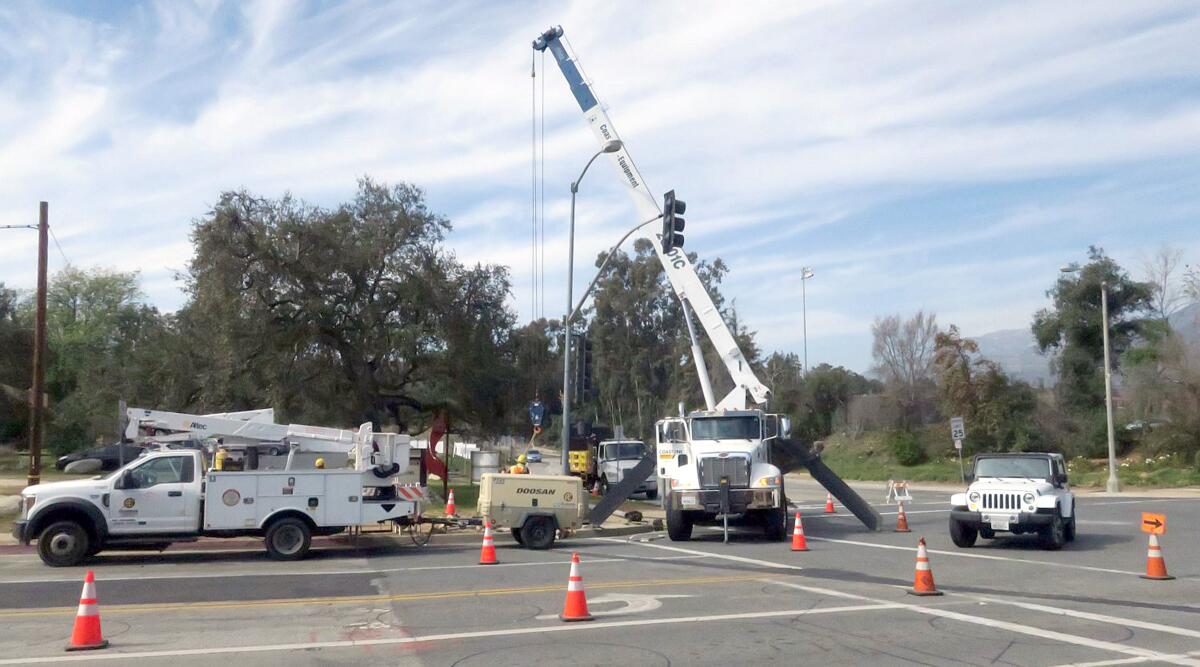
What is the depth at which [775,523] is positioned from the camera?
21.8m

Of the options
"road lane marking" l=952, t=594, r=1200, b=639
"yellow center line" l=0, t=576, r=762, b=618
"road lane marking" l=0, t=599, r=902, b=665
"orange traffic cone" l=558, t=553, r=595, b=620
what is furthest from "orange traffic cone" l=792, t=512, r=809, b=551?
"orange traffic cone" l=558, t=553, r=595, b=620

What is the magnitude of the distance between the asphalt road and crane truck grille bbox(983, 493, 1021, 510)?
86 cm

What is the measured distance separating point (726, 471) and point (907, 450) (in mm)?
37209

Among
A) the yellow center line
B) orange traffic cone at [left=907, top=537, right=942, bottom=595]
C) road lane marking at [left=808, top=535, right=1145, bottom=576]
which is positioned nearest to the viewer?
the yellow center line

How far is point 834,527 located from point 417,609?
49.5ft

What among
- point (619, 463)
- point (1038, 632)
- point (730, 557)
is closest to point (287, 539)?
point (730, 557)

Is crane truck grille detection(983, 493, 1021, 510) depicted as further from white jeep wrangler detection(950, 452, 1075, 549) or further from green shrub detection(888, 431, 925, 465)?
green shrub detection(888, 431, 925, 465)

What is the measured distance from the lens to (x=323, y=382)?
2936 centimetres

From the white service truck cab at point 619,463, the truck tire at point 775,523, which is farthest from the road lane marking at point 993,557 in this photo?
the white service truck cab at point 619,463

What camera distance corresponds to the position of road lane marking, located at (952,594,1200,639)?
10930 millimetres

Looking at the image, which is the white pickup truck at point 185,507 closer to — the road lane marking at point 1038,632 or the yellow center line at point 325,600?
the yellow center line at point 325,600

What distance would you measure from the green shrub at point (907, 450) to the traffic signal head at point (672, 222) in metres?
38.8

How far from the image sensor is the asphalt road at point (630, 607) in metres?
9.85

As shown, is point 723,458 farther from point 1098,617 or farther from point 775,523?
point 1098,617
